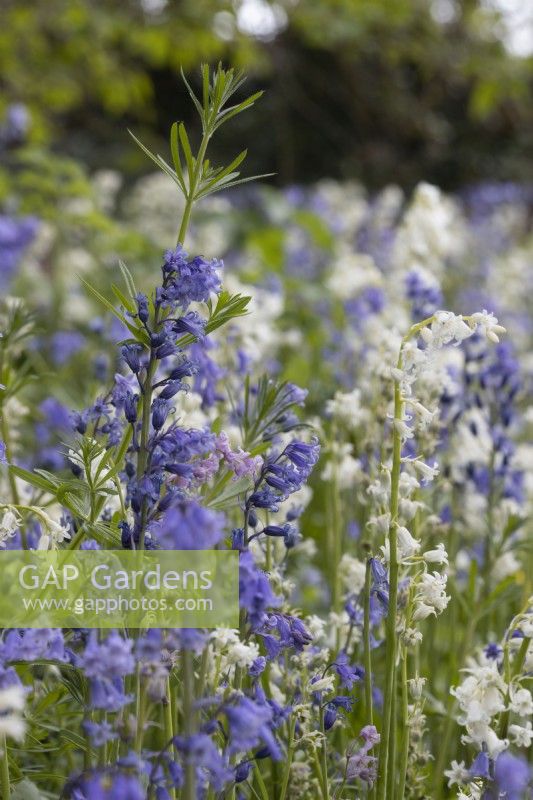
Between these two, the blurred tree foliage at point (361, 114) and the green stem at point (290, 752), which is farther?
the blurred tree foliage at point (361, 114)

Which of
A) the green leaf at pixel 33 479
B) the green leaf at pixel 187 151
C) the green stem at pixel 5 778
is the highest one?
the green leaf at pixel 187 151

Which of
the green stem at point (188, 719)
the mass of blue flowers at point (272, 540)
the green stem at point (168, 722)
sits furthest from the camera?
the green stem at point (168, 722)

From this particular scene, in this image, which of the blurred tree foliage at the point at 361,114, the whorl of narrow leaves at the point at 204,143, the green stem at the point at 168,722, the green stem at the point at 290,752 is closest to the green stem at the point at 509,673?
the green stem at the point at 290,752

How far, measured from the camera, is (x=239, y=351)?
259 cm

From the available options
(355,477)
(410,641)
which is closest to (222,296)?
(410,641)

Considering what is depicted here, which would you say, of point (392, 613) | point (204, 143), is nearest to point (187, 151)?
point (204, 143)

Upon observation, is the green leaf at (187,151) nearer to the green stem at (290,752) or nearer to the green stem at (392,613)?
the green stem at (392,613)

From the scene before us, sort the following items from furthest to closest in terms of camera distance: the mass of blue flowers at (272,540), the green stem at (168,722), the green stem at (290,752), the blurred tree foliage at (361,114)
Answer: the blurred tree foliage at (361,114)
the green stem at (290,752)
the green stem at (168,722)
the mass of blue flowers at (272,540)

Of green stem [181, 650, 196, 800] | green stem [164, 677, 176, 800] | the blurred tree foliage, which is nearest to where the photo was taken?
green stem [181, 650, 196, 800]

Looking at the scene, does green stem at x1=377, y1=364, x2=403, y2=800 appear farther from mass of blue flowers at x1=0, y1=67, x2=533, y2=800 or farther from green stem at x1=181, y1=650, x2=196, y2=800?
green stem at x1=181, y1=650, x2=196, y2=800

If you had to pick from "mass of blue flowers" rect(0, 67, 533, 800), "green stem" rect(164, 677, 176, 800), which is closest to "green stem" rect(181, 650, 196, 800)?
"mass of blue flowers" rect(0, 67, 533, 800)

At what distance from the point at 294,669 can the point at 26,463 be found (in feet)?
4.54

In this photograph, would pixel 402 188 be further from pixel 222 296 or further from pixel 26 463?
pixel 222 296

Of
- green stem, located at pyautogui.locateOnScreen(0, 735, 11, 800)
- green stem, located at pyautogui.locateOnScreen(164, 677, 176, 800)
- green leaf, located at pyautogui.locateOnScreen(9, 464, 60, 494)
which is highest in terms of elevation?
green leaf, located at pyautogui.locateOnScreen(9, 464, 60, 494)
